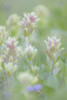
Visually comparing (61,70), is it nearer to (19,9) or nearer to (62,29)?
(62,29)

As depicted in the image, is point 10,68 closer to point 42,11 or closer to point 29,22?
point 29,22

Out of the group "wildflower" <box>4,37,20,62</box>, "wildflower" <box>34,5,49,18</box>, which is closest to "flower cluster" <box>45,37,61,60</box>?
"wildflower" <box>4,37,20,62</box>

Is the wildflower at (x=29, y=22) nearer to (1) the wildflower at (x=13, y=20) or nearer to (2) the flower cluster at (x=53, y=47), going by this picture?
(2) the flower cluster at (x=53, y=47)

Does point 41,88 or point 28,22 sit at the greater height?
point 28,22

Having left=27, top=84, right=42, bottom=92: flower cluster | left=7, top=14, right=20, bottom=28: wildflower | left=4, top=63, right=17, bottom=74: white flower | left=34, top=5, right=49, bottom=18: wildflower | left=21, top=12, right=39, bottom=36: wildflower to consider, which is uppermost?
left=34, top=5, right=49, bottom=18: wildflower

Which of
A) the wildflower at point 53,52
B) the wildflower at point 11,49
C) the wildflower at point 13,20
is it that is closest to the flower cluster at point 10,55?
the wildflower at point 11,49

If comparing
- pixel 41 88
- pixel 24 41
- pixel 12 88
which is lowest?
pixel 12 88

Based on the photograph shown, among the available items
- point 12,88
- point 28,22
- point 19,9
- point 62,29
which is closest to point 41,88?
point 12,88

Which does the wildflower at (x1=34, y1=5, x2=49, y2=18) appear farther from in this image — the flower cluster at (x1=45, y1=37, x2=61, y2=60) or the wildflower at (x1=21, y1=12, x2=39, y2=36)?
the flower cluster at (x1=45, y1=37, x2=61, y2=60)
